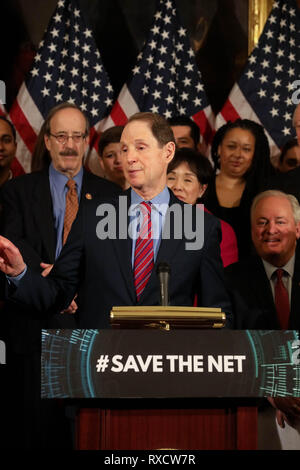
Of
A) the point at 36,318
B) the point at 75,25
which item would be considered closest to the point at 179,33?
the point at 75,25

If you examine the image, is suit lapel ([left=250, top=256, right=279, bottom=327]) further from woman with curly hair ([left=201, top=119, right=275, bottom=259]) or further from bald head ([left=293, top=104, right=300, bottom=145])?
bald head ([left=293, top=104, right=300, bottom=145])

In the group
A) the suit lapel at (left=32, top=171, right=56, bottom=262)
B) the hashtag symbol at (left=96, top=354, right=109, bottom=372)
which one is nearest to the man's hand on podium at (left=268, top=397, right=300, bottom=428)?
the hashtag symbol at (left=96, top=354, right=109, bottom=372)

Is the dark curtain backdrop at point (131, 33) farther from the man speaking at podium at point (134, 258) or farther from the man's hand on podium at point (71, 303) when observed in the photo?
the man speaking at podium at point (134, 258)

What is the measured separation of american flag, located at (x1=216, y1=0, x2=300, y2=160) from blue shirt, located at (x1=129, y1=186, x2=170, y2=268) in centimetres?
186

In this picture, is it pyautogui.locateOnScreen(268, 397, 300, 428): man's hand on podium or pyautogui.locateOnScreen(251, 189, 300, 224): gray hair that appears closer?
pyautogui.locateOnScreen(268, 397, 300, 428): man's hand on podium

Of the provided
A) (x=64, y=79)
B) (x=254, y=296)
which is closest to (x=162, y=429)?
(x=254, y=296)

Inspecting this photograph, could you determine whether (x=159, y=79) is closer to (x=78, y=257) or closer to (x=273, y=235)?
(x=273, y=235)

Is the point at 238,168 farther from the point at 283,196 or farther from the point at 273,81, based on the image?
the point at 273,81

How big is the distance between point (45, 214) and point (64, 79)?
1.33m

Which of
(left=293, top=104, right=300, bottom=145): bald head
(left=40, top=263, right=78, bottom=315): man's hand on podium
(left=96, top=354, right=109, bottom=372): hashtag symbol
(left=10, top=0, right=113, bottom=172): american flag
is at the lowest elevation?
(left=96, top=354, right=109, bottom=372): hashtag symbol

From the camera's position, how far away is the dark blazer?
384cm

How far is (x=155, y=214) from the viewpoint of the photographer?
306 cm

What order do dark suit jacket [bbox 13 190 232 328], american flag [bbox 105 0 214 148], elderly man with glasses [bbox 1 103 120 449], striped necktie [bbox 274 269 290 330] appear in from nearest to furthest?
dark suit jacket [bbox 13 190 232 328] → elderly man with glasses [bbox 1 103 120 449] → striped necktie [bbox 274 269 290 330] → american flag [bbox 105 0 214 148]

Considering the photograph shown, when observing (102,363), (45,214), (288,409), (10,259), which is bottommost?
(288,409)
